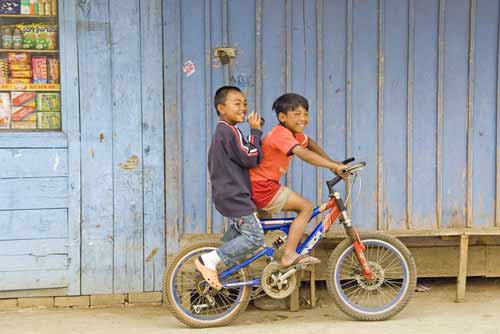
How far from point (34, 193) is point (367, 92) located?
263 centimetres

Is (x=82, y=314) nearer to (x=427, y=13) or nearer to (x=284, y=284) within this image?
(x=284, y=284)

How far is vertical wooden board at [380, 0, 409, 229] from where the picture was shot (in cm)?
514

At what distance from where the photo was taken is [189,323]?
458 centimetres

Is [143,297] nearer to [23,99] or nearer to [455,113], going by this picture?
[23,99]

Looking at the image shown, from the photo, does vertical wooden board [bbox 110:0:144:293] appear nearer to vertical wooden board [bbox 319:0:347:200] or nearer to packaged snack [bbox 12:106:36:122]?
packaged snack [bbox 12:106:36:122]

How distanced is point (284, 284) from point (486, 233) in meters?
1.69

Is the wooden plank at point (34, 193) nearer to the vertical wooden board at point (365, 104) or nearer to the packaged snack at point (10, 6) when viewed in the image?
the packaged snack at point (10, 6)

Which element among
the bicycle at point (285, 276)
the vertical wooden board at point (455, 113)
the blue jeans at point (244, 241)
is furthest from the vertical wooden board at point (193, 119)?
the vertical wooden board at point (455, 113)

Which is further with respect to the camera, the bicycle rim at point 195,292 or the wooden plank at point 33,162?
the wooden plank at point 33,162

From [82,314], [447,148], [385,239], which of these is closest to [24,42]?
[82,314]

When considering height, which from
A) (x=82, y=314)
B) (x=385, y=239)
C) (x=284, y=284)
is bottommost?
(x=82, y=314)

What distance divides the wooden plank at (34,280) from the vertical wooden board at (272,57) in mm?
1905

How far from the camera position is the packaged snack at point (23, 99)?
197 inches

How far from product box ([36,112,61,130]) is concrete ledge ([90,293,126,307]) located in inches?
52.8
